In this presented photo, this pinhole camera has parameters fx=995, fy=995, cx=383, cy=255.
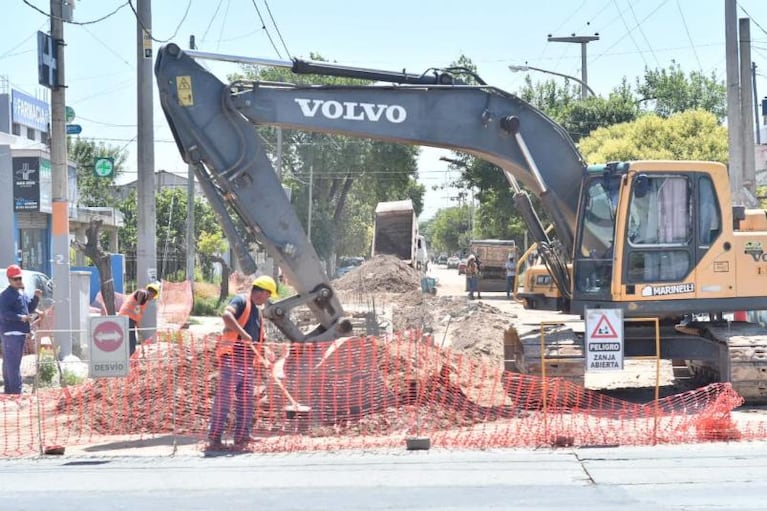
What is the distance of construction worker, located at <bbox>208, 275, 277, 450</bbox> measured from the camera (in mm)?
10031

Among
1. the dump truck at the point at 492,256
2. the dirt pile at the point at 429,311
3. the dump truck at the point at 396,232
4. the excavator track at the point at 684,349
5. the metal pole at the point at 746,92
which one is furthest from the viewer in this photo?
the dump truck at the point at 492,256

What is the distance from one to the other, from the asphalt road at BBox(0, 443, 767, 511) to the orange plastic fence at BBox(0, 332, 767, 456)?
62 cm

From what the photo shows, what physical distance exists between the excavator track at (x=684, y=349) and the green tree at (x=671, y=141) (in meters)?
21.5

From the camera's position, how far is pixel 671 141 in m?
35.5

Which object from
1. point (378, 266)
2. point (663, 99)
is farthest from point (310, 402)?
point (663, 99)

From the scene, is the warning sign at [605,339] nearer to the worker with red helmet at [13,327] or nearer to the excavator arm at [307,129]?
the excavator arm at [307,129]

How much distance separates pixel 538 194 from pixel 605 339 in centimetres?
255

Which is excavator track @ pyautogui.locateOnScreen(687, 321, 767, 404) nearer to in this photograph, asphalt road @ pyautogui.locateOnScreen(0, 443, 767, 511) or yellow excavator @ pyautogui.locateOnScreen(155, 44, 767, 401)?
yellow excavator @ pyautogui.locateOnScreen(155, 44, 767, 401)

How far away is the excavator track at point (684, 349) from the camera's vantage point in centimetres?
1238

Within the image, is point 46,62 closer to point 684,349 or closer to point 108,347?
point 108,347

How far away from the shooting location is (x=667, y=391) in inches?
561

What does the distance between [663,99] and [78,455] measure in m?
53.8

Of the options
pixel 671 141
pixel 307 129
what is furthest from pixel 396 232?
pixel 307 129

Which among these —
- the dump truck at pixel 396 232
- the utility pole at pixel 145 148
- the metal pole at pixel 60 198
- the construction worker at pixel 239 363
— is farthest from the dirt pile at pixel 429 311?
the construction worker at pixel 239 363
